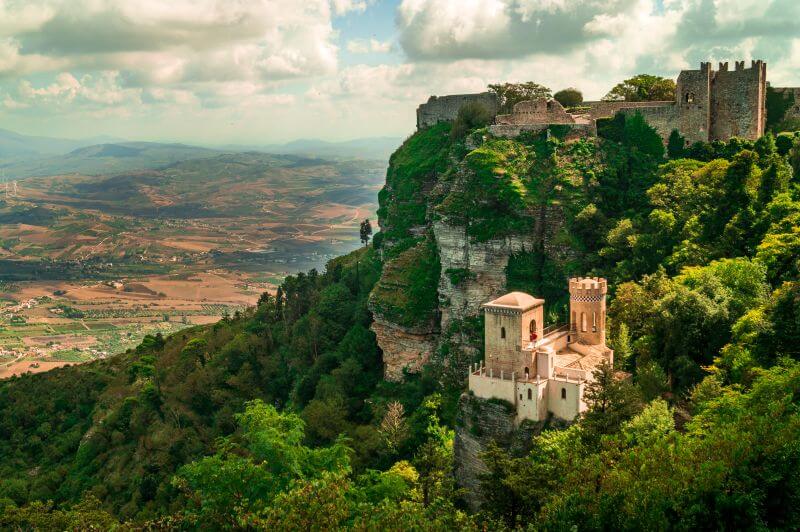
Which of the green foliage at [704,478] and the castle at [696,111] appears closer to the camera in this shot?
the green foliage at [704,478]

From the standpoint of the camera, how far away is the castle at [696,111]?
5178 cm

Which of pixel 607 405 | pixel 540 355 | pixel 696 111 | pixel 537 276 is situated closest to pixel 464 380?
pixel 537 276

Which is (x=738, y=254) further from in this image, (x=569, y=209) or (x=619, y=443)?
(x=619, y=443)

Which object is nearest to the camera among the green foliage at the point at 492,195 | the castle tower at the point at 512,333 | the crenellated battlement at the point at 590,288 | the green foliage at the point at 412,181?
the castle tower at the point at 512,333

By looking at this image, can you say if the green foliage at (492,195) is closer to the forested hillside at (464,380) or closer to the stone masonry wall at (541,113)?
the forested hillside at (464,380)

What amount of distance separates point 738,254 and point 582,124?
1696 cm

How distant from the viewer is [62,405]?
262 ft

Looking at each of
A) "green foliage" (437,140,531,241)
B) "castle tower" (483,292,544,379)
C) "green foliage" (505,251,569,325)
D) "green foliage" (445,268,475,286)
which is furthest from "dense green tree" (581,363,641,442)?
"green foliage" (445,268,475,286)

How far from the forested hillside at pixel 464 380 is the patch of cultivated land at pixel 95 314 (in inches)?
2027

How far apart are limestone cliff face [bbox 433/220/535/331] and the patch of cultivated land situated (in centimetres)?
9120

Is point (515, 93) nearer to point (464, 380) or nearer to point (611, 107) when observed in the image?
point (611, 107)

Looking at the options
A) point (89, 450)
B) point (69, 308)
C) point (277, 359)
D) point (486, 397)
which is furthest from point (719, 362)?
point (69, 308)

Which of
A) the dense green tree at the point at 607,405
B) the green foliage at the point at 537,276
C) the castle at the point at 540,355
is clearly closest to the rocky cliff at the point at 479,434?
the castle at the point at 540,355

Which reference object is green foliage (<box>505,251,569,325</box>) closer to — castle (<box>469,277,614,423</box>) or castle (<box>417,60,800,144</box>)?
castle (<box>469,277,614,423</box>)
